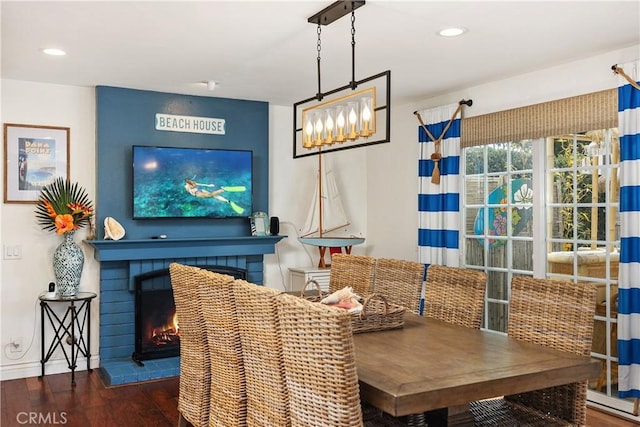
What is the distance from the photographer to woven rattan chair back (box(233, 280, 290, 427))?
7.51ft

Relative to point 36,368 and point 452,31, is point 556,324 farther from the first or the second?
point 36,368

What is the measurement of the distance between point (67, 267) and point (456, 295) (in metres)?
3.05

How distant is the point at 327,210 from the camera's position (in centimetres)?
595

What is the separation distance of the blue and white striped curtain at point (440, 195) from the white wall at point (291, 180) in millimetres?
A: 212

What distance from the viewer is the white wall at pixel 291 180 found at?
180 inches

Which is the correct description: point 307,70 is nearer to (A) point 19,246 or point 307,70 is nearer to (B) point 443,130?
(B) point 443,130

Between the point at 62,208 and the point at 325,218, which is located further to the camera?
the point at 325,218

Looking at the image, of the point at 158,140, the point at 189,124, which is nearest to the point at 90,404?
the point at 158,140

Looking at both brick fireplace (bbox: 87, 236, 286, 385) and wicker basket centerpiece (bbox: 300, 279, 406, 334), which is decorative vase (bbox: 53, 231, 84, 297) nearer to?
brick fireplace (bbox: 87, 236, 286, 385)

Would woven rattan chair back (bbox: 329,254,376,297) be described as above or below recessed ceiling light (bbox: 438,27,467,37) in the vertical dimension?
below

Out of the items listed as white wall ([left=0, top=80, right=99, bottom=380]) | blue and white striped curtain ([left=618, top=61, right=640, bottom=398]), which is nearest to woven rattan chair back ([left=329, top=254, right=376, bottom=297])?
blue and white striped curtain ([left=618, top=61, right=640, bottom=398])

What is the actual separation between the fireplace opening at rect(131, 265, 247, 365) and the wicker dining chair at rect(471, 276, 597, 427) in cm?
314
